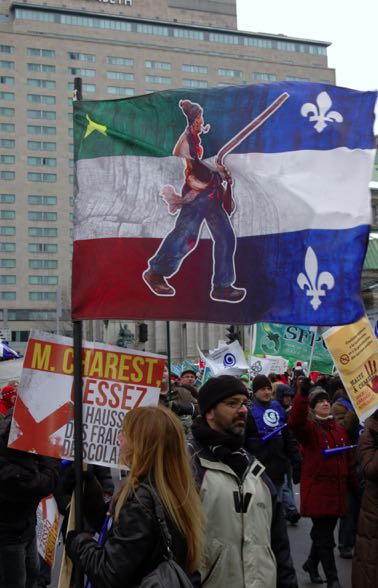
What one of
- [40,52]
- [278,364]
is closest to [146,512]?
[278,364]

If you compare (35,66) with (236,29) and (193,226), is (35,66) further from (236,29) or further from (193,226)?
(193,226)

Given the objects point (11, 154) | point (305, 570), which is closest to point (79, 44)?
point (11, 154)

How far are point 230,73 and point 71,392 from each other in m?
109

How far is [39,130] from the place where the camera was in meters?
98.8

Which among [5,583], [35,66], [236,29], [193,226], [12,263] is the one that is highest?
[236,29]

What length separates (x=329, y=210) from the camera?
4445mm

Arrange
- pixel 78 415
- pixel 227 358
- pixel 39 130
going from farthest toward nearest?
1. pixel 39 130
2. pixel 227 358
3. pixel 78 415

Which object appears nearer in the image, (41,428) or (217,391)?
(217,391)

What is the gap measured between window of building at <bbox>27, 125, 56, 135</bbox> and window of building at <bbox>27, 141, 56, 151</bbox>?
1.17 meters

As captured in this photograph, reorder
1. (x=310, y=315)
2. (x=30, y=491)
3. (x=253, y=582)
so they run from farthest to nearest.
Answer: (x=30, y=491)
(x=310, y=315)
(x=253, y=582)

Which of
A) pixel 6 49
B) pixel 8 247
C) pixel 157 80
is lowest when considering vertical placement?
pixel 8 247

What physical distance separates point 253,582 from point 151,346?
3420 inches

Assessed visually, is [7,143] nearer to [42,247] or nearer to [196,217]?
[42,247]

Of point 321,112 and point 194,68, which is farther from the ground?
point 194,68
